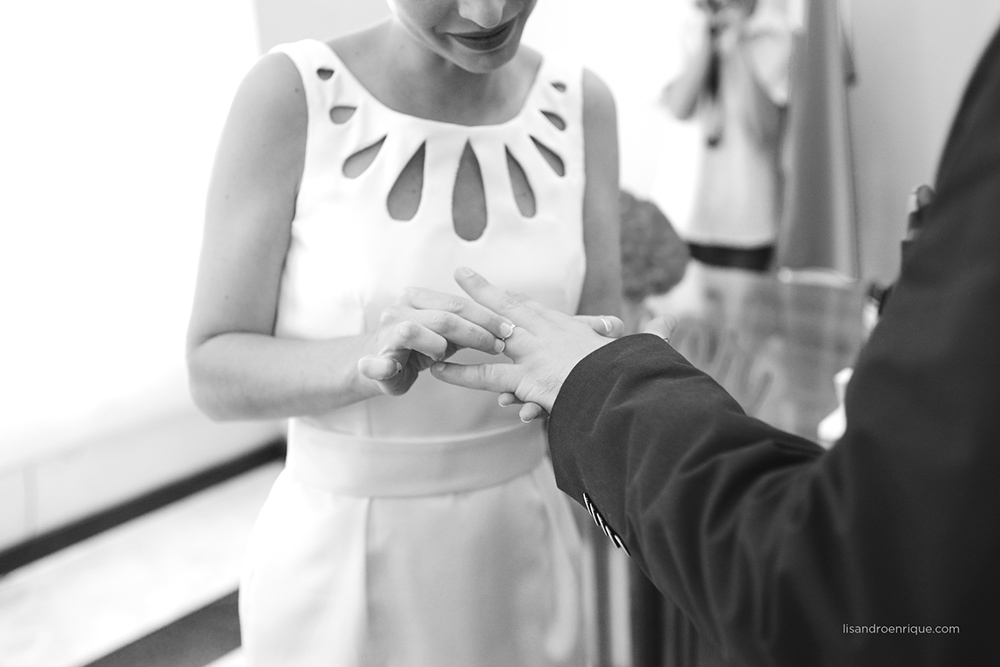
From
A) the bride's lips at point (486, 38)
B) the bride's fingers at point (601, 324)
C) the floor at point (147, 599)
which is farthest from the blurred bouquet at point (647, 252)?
the bride's fingers at point (601, 324)

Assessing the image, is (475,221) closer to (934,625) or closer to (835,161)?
(934,625)

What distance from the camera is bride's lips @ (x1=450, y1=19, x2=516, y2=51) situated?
0.92 metres

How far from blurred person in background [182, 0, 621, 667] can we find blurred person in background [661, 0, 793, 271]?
4.01ft

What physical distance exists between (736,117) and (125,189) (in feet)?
4.69

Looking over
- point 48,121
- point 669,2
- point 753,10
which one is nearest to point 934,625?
point 48,121

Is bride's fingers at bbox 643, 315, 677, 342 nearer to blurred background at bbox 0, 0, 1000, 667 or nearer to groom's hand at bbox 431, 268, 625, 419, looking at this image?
groom's hand at bbox 431, 268, 625, 419

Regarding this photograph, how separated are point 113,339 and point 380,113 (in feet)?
4.12

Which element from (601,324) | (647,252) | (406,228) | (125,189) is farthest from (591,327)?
(125,189)

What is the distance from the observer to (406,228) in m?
0.99

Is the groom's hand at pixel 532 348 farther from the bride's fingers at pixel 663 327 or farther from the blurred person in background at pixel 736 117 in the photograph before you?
the blurred person in background at pixel 736 117

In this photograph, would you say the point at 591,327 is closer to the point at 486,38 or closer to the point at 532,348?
the point at 532,348

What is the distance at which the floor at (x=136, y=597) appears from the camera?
1.86 meters

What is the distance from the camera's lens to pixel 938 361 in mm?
443

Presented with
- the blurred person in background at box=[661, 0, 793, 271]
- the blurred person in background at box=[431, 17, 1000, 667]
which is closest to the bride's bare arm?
the blurred person in background at box=[431, 17, 1000, 667]
